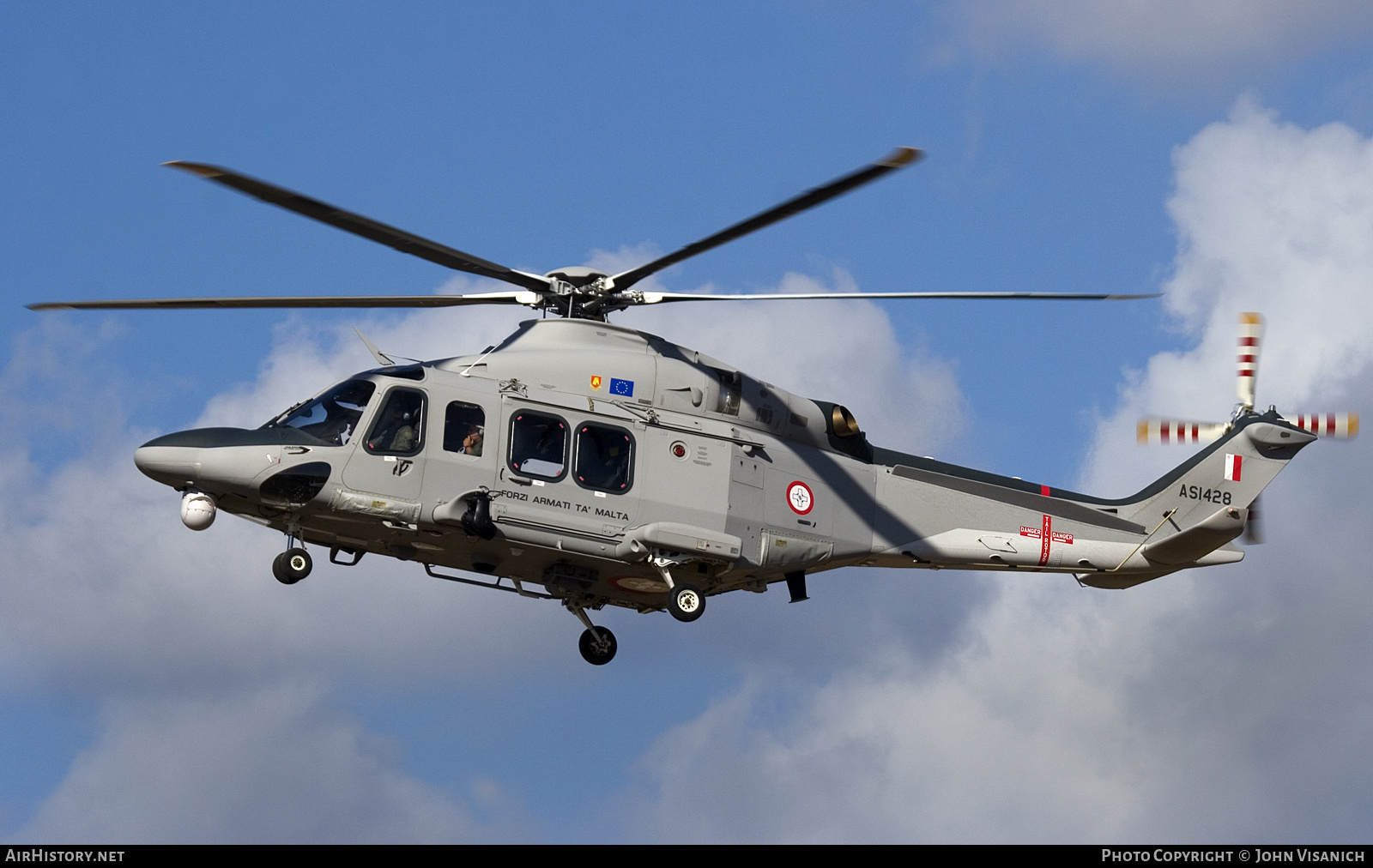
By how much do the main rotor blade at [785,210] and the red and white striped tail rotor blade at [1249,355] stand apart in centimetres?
995

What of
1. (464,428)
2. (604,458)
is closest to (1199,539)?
(604,458)

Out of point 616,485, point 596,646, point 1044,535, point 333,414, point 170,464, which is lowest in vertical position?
point 596,646

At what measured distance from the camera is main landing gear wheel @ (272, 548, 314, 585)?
75.4 ft

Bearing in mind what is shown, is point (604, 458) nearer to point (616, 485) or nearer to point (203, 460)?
point (616, 485)

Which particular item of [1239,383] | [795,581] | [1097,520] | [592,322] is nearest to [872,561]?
[795,581]

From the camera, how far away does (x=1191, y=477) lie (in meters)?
29.2

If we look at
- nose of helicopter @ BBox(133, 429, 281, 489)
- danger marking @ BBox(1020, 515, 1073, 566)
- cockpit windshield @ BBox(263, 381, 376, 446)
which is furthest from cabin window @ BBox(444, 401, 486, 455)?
danger marking @ BBox(1020, 515, 1073, 566)

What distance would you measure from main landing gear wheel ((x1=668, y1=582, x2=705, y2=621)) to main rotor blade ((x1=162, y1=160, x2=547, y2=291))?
481 cm

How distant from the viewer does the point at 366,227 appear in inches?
864

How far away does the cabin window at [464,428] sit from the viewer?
23.7 metres

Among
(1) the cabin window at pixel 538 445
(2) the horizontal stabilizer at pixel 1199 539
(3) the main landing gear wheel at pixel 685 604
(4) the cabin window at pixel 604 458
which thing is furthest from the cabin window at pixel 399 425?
(2) the horizontal stabilizer at pixel 1199 539

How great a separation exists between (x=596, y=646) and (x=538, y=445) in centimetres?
400
